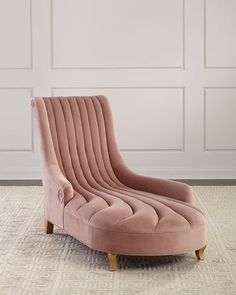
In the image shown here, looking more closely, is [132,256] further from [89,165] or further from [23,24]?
[23,24]

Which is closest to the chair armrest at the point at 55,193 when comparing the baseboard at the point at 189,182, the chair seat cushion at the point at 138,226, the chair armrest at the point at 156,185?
the chair seat cushion at the point at 138,226

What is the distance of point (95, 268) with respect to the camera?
13.4ft

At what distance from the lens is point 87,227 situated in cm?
412

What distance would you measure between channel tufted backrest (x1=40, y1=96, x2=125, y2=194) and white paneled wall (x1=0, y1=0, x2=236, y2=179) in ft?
7.03

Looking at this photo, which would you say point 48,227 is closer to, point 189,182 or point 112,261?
point 112,261

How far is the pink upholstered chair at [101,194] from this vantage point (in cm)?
397

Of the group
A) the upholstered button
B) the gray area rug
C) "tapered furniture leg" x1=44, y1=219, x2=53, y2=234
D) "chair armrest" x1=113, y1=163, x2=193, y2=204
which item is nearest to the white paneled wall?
the gray area rug

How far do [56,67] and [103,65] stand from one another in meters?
0.46

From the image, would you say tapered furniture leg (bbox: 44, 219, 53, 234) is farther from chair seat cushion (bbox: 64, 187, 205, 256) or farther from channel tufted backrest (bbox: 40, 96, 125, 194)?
chair seat cushion (bbox: 64, 187, 205, 256)

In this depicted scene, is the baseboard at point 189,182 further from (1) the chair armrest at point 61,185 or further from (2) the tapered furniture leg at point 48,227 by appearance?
(1) the chair armrest at point 61,185

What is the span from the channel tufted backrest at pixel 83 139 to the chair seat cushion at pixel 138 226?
2.04 ft

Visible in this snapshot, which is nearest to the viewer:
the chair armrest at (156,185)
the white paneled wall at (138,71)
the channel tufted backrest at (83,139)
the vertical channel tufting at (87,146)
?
the chair armrest at (156,185)

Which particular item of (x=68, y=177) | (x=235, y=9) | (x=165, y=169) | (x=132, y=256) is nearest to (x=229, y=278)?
(x=132, y=256)

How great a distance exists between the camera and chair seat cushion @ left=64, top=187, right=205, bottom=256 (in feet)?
13.0
